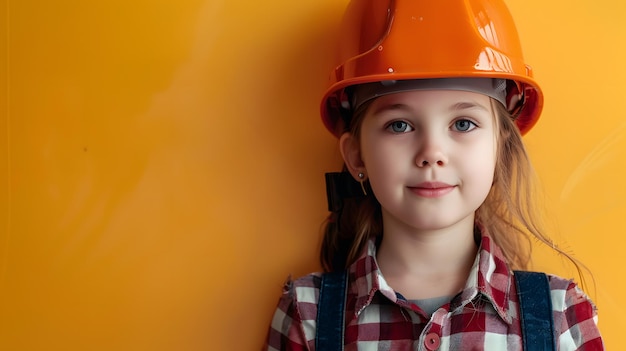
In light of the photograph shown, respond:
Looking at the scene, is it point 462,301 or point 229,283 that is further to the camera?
point 229,283

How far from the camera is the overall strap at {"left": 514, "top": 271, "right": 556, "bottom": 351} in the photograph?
3.38 feet

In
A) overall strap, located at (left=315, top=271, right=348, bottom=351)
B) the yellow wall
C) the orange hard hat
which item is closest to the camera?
the orange hard hat

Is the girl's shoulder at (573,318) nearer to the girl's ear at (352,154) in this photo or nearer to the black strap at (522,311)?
the black strap at (522,311)

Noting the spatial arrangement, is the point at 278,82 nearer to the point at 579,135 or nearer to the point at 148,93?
the point at 148,93

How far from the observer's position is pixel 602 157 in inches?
48.1

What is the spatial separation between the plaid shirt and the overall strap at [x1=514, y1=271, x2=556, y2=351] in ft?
0.04

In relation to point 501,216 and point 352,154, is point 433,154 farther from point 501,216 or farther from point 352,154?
point 501,216

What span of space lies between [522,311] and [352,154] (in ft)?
1.25

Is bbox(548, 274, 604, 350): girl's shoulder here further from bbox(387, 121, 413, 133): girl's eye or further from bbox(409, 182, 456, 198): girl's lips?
bbox(387, 121, 413, 133): girl's eye

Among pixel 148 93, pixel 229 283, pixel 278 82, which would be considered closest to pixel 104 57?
pixel 148 93

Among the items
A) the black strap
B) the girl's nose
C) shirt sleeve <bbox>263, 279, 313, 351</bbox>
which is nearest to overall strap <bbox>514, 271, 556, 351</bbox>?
the black strap

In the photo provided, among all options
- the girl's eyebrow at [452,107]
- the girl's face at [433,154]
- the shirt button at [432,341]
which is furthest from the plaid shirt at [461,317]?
the girl's eyebrow at [452,107]

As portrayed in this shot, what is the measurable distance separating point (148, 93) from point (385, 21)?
516 mm

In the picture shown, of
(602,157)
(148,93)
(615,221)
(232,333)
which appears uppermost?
(148,93)
